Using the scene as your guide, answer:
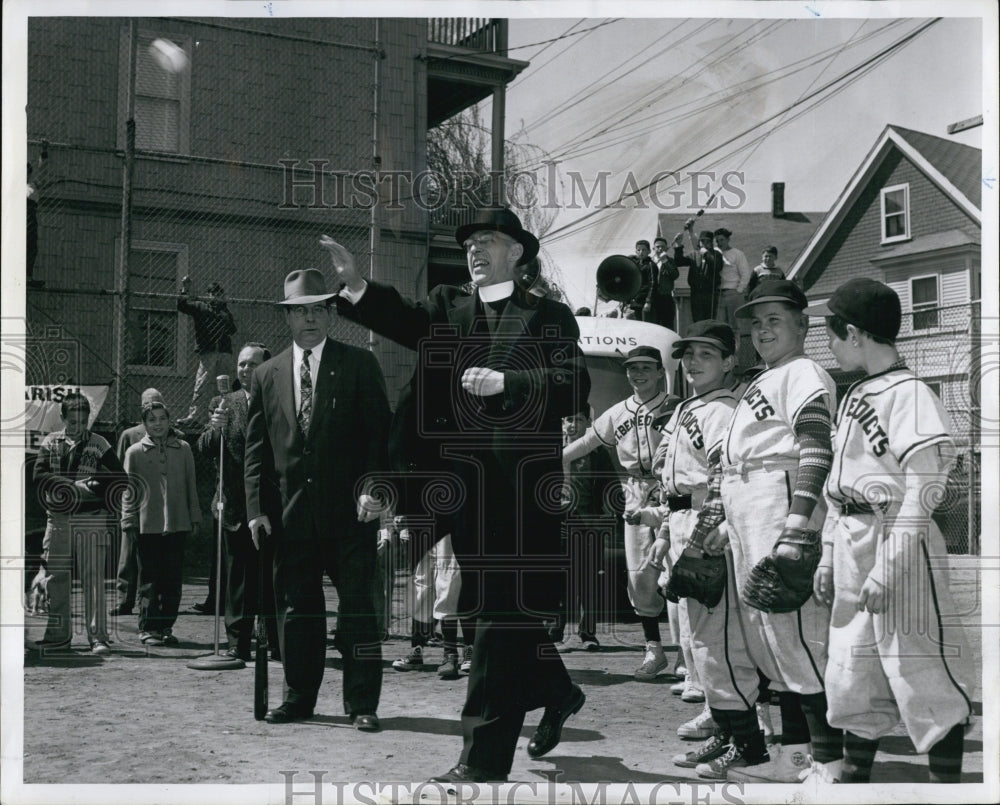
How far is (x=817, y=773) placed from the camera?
14.5 feet

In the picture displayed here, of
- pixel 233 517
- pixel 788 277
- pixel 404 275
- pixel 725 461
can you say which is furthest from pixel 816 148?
pixel 233 517

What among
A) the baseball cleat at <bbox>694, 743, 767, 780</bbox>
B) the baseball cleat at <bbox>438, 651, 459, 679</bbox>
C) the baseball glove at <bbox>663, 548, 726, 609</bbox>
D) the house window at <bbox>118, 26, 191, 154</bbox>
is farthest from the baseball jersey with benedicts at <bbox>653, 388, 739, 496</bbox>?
the house window at <bbox>118, 26, 191, 154</bbox>

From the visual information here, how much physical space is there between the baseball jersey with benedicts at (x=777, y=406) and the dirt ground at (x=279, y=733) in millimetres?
834

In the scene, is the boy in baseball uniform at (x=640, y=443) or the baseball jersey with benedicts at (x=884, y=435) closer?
the baseball jersey with benedicts at (x=884, y=435)

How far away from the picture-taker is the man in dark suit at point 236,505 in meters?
5.61

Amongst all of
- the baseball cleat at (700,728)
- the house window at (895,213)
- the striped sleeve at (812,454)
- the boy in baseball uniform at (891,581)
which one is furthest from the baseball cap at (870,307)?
the baseball cleat at (700,728)

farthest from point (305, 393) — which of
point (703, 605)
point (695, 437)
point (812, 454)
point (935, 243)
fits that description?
point (935, 243)

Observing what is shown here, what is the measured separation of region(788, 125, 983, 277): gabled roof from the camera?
16.3ft

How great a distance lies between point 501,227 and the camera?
4.82m

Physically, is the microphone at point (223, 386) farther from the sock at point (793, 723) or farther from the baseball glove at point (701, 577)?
the sock at point (793, 723)

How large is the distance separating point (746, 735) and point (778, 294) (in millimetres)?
1697

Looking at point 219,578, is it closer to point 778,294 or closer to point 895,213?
point 778,294

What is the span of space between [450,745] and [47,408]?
2.17 meters

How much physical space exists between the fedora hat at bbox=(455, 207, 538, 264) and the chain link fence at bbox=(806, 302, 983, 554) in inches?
47.0
